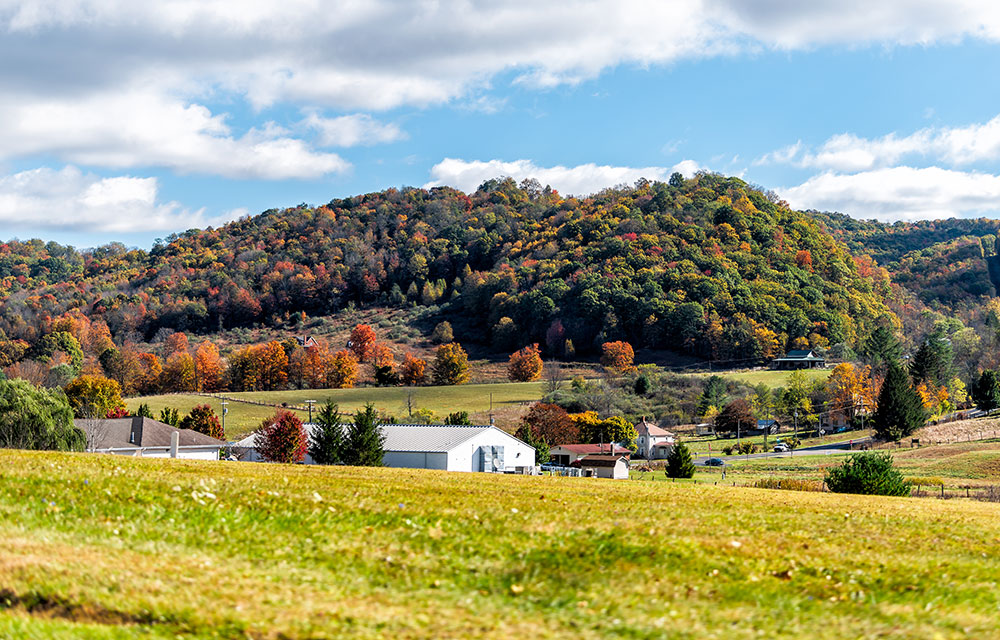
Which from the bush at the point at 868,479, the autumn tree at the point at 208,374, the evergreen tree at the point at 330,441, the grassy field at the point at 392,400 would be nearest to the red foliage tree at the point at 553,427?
the grassy field at the point at 392,400

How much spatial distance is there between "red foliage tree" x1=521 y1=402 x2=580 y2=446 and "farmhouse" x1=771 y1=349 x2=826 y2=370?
58.4 m

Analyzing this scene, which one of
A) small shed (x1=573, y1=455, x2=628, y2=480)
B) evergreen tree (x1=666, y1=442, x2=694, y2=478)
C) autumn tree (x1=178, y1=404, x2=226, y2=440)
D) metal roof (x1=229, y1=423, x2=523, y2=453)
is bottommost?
small shed (x1=573, y1=455, x2=628, y2=480)

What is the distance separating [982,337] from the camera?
134 m

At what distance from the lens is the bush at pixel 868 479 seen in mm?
30812

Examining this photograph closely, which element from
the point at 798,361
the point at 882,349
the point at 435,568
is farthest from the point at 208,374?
the point at 435,568

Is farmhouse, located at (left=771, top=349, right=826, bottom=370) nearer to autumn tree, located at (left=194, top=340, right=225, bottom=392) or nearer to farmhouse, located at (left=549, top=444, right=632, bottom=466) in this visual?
farmhouse, located at (left=549, top=444, right=632, bottom=466)

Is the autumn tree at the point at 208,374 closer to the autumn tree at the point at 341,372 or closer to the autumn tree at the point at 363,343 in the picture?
the autumn tree at the point at 341,372

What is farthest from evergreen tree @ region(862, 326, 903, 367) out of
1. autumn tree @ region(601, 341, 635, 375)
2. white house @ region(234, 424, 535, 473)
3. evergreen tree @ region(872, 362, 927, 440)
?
white house @ region(234, 424, 535, 473)

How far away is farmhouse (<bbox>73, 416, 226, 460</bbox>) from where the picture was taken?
181 feet

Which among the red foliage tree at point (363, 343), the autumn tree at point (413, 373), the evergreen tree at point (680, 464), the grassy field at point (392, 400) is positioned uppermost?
the red foliage tree at point (363, 343)

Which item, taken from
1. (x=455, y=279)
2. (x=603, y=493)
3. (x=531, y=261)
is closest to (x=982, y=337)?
(x=531, y=261)

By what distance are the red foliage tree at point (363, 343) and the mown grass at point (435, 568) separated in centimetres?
13081

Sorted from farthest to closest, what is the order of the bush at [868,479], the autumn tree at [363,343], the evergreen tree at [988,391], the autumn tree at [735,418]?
the autumn tree at [363,343] → the autumn tree at [735,418] → the evergreen tree at [988,391] → the bush at [868,479]

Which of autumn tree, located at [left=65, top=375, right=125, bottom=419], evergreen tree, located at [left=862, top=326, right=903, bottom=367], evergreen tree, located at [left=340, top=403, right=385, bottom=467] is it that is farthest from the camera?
evergreen tree, located at [left=862, top=326, right=903, bottom=367]
